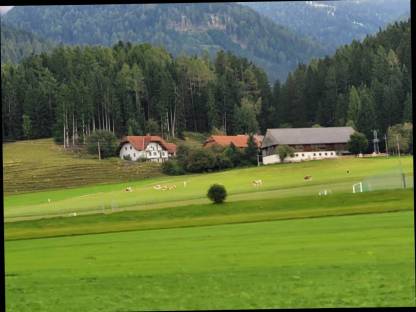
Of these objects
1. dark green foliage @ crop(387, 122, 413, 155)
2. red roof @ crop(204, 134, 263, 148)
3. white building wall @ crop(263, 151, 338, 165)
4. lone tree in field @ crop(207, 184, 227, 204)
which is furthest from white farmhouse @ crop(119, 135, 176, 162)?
dark green foliage @ crop(387, 122, 413, 155)

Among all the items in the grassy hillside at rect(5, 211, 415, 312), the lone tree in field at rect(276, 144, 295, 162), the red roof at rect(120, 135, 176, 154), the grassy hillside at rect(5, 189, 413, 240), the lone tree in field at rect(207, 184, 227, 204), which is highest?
the red roof at rect(120, 135, 176, 154)

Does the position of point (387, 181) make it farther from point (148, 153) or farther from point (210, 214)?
point (148, 153)

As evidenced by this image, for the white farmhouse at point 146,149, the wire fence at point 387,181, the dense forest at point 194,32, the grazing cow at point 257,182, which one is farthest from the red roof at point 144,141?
the wire fence at point 387,181

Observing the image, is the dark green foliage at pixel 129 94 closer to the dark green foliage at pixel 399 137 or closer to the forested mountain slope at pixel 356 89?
the forested mountain slope at pixel 356 89

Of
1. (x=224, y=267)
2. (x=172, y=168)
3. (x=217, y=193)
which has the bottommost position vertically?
(x=224, y=267)

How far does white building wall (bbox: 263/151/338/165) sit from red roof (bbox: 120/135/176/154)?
96cm

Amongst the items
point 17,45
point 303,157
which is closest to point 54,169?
point 17,45

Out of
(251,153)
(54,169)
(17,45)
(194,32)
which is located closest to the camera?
(251,153)

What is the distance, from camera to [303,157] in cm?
533

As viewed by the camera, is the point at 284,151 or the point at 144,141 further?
the point at 144,141

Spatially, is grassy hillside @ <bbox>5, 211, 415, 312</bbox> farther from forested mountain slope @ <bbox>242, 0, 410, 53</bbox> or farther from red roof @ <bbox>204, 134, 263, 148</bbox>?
forested mountain slope @ <bbox>242, 0, 410, 53</bbox>

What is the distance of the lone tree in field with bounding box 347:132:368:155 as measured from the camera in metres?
5.27

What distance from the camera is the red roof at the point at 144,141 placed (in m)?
5.49

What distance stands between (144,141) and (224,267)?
1456 millimetres
